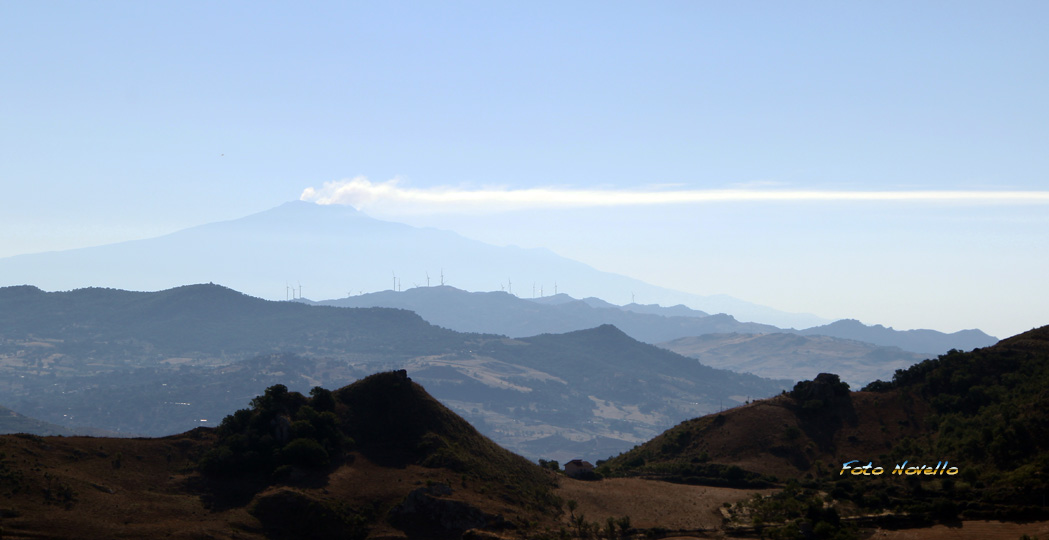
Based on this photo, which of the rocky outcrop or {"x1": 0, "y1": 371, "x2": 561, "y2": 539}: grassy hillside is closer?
{"x1": 0, "y1": 371, "x2": 561, "y2": 539}: grassy hillside

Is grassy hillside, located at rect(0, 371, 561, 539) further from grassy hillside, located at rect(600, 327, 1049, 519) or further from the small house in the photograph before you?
grassy hillside, located at rect(600, 327, 1049, 519)

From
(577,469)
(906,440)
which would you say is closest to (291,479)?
(577,469)

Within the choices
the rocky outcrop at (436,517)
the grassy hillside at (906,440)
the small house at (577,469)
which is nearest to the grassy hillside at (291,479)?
the rocky outcrop at (436,517)

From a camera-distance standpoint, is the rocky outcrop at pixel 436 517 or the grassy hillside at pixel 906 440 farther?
the grassy hillside at pixel 906 440

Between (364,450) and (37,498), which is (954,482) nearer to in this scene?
(364,450)

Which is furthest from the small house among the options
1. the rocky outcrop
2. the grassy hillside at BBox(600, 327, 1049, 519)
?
the rocky outcrop

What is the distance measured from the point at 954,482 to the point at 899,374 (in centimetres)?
5688

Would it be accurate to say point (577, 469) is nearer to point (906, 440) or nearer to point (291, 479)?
point (291, 479)

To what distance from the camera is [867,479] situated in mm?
125688

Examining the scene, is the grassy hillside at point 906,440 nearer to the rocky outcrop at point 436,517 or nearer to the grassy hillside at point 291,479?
the grassy hillside at point 291,479

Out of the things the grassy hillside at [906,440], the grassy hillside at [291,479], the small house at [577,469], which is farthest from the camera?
the small house at [577,469]

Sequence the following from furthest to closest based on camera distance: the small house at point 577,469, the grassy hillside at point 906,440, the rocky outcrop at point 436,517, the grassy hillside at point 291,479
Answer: the small house at point 577,469 → the grassy hillside at point 906,440 → the rocky outcrop at point 436,517 → the grassy hillside at point 291,479

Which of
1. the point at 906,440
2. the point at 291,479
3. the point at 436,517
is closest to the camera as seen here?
the point at 436,517

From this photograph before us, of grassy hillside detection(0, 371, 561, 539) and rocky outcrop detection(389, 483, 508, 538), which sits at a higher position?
grassy hillside detection(0, 371, 561, 539)
